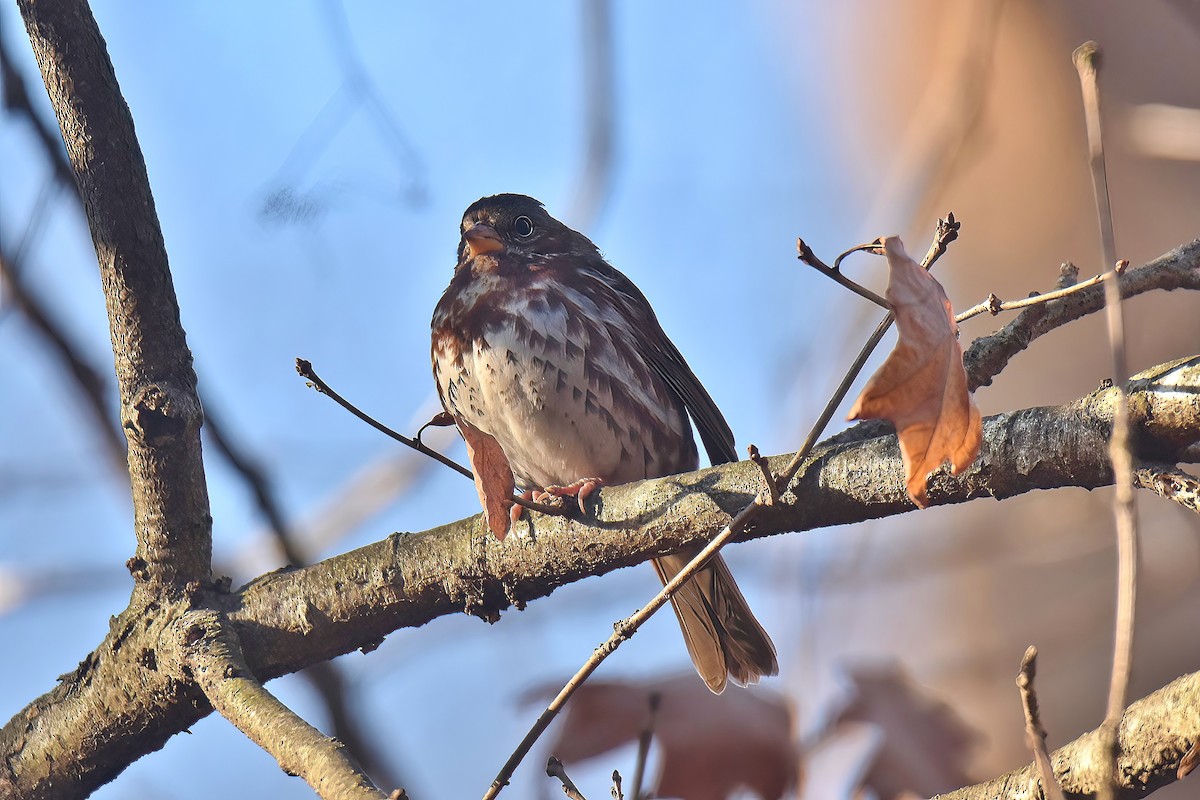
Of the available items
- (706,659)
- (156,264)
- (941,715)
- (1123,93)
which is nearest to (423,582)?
(156,264)

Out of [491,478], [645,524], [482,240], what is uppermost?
[482,240]

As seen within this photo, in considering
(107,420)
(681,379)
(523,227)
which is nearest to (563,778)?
(107,420)

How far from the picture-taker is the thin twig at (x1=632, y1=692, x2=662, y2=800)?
100 inches

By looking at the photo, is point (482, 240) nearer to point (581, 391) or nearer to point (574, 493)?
point (581, 391)

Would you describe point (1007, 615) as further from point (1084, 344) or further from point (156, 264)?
point (156, 264)

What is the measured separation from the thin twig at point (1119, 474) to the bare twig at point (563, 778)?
3.37ft

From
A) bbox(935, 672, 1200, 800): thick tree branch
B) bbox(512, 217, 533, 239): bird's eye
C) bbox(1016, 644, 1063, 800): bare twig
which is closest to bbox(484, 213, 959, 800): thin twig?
bbox(1016, 644, 1063, 800): bare twig

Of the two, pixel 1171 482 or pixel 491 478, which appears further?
pixel 491 478

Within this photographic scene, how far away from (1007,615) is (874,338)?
3.76 meters

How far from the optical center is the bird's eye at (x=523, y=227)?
507 cm

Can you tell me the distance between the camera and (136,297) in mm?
2969

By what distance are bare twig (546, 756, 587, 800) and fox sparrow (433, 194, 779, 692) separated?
1529 mm

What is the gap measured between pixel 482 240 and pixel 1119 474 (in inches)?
138

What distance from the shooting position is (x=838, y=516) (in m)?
2.51
